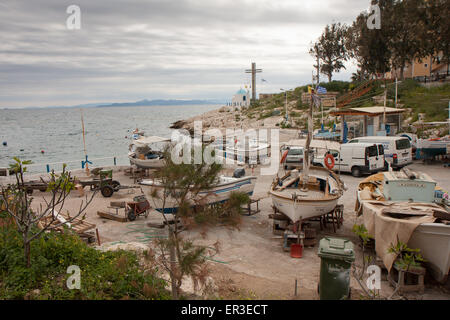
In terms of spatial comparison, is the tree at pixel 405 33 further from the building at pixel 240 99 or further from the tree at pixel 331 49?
the building at pixel 240 99

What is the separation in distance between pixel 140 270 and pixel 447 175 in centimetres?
1795

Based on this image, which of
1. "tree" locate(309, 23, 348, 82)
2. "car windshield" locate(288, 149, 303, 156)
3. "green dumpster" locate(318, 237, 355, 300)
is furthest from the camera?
"tree" locate(309, 23, 348, 82)

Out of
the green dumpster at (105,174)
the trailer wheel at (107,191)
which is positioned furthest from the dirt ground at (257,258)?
the green dumpster at (105,174)

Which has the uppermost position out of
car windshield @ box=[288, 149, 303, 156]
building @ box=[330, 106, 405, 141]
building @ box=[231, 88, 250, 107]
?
building @ box=[231, 88, 250, 107]

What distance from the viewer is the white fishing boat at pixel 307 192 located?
423 inches

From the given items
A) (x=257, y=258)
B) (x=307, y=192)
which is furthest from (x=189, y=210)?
(x=307, y=192)

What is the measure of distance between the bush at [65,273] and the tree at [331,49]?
195 ft

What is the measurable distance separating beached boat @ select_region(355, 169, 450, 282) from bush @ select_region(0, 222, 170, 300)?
5.14 metres

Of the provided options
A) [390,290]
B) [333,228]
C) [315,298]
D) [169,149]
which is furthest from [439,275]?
[169,149]

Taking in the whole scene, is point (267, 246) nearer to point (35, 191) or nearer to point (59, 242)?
point (59, 242)

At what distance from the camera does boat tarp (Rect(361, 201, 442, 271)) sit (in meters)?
7.83

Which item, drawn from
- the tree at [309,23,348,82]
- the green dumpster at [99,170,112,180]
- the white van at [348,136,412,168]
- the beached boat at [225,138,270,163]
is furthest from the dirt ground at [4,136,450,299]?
the tree at [309,23,348,82]

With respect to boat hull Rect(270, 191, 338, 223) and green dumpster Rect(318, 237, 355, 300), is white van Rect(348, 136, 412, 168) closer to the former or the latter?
boat hull Rect(270, 191, 338, 223)

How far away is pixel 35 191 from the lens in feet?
62.0
